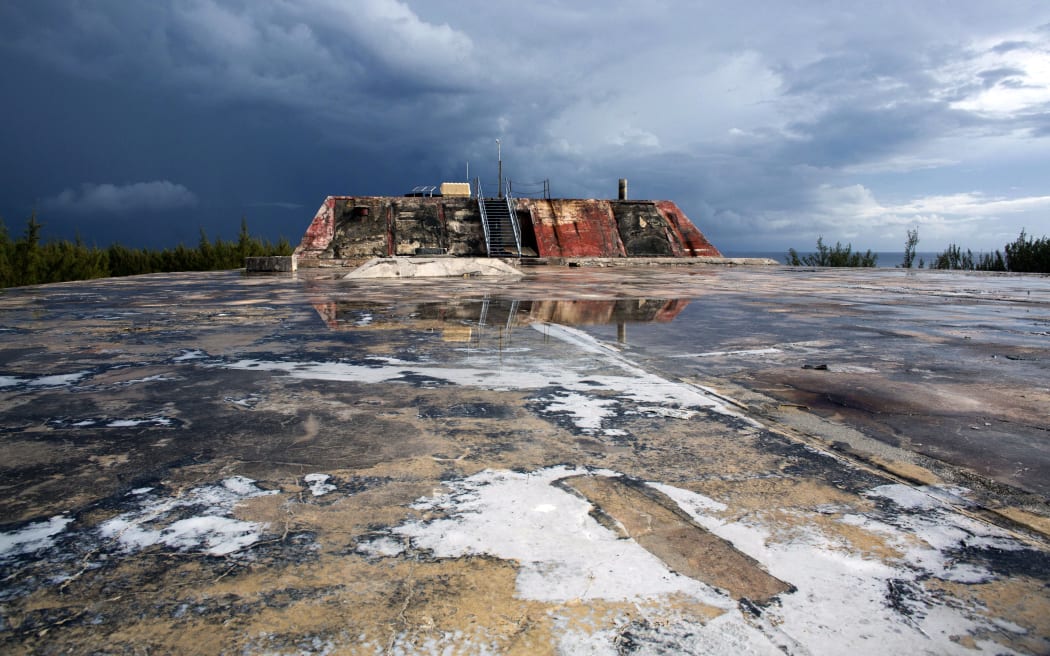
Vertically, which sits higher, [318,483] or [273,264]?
[273,264]

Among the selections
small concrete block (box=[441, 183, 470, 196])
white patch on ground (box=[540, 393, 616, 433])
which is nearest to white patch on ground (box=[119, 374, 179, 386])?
white patch on ground (box=[540, 393, 616, 433])

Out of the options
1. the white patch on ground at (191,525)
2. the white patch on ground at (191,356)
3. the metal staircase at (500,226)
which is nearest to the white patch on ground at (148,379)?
the white patch on ground at (191,356)

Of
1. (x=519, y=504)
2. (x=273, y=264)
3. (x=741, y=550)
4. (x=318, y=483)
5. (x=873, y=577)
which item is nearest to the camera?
(x=873, y=577)

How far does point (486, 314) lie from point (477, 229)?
16380 millimetres

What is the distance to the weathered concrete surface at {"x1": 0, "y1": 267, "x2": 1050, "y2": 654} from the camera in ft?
4.45

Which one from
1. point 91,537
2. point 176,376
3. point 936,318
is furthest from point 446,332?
point 936,318

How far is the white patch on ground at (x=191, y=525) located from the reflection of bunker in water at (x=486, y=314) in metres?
3.09

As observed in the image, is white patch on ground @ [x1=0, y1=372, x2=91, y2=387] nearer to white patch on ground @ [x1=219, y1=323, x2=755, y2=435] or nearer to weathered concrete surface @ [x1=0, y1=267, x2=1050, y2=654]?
weathered concrete surface @ [x1=0, y1=267, x2=1050, y2=654]

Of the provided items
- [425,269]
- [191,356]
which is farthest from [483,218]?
[191,356]

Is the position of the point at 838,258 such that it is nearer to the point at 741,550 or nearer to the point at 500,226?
the point at 500,226

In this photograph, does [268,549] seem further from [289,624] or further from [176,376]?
[176,376]

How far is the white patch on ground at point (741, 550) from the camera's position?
1.31m

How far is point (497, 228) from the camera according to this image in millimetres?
23172

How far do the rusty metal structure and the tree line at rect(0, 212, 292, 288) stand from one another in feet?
21.8
